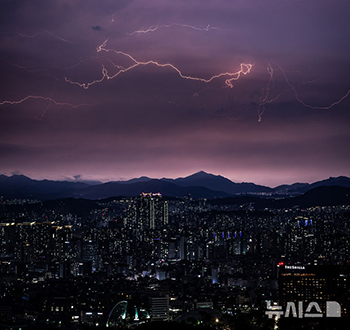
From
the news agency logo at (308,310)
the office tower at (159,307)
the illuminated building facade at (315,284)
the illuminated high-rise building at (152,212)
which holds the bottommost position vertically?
the office tower at (159,307)

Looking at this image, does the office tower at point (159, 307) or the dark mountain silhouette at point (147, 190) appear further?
the dark mountain silhouette at point (147, 190)

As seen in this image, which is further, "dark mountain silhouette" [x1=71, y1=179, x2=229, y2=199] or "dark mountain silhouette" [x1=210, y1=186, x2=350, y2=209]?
"dark mountain silhouette" [x1=71, y1=179, x2=229, y2=199]

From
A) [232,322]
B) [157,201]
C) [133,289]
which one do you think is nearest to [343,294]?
[232,322]

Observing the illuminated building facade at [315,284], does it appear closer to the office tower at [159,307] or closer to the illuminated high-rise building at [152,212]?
the office tower at [159,307]

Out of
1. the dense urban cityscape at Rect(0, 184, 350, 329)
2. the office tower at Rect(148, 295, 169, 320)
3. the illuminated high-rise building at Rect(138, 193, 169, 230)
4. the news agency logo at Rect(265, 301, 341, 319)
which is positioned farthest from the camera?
the illuminated high-rise building at Rect(138, 193, 169, 230)

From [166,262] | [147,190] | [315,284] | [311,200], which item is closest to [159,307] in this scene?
[315,284]

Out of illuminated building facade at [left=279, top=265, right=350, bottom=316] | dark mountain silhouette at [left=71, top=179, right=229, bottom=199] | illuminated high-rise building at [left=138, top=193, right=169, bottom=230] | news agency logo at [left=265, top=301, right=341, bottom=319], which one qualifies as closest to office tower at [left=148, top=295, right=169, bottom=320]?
illuminated building facade at [left=279, top=265, right=350, bottom=316]

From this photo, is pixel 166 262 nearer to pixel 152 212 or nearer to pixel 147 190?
pixel 152 212

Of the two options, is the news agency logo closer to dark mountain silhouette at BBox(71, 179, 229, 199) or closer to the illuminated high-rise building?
the illuminated high-rise building

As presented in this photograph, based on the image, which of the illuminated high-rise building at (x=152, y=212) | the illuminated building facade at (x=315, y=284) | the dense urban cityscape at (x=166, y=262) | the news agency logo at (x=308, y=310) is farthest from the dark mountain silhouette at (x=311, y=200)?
the news agency logo at (x=308, y=310)
